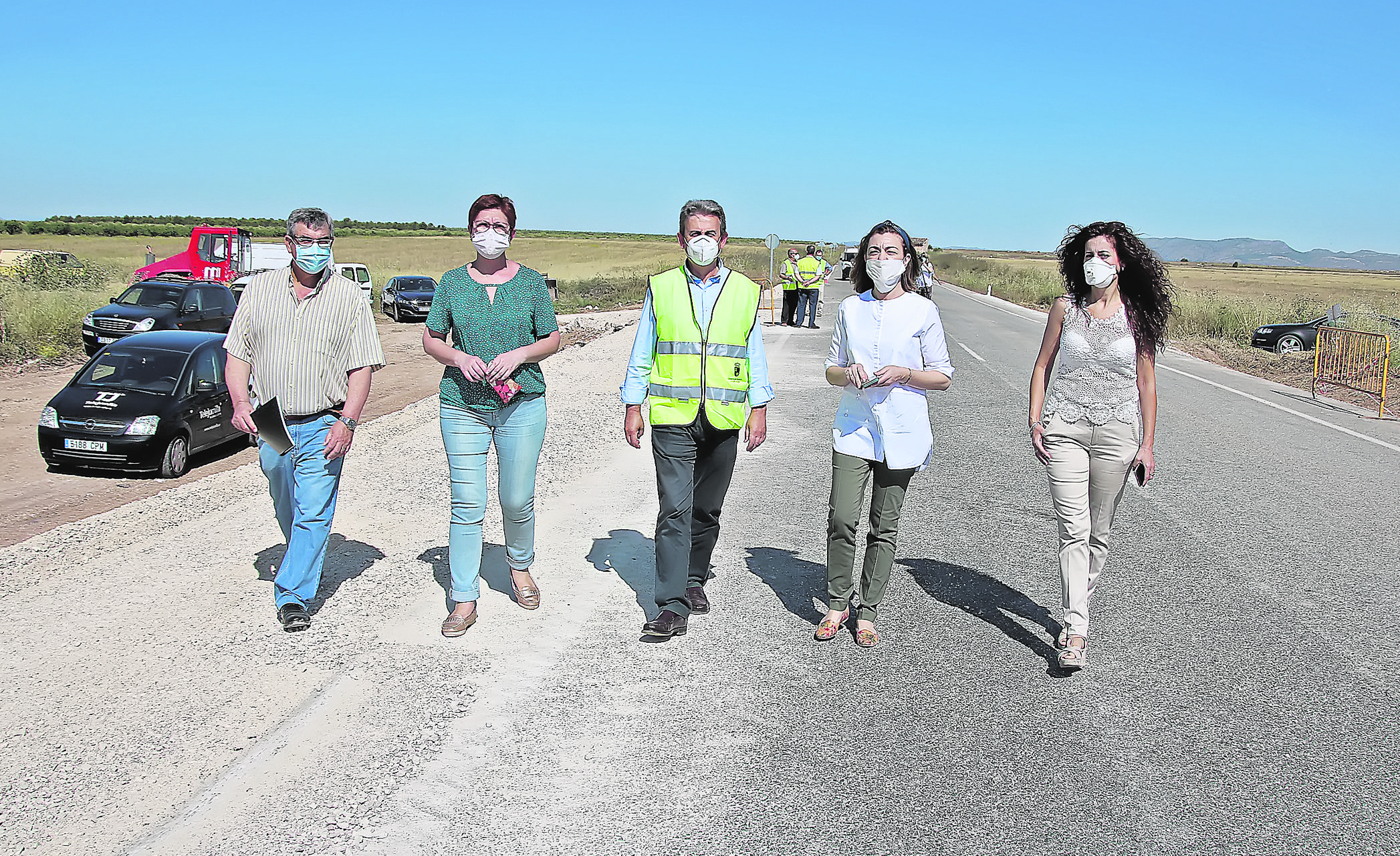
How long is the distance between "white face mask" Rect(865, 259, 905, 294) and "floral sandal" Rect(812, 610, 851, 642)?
1.57 metres

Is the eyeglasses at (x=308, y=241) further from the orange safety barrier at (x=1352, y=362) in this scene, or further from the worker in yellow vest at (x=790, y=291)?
the worker in yellow vest at (x=790, y=291)

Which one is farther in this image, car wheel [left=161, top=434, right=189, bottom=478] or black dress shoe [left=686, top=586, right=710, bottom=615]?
car wheel [left=161, top=434, right=189, bottom=478]

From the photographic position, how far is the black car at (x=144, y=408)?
39.1 ft

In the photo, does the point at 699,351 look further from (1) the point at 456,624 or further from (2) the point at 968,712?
(2) the point at 968,712

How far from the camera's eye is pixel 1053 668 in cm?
479

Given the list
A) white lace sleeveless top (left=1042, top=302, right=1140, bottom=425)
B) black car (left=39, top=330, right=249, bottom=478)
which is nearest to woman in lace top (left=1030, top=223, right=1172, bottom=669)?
white lace sleeveless top (left=1042, top=302, right=1140, bottom=425)

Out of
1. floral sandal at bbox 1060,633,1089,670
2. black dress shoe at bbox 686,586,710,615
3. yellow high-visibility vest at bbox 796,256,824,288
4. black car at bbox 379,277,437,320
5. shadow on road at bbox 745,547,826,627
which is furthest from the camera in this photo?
black car at bbox 379,277,437,320

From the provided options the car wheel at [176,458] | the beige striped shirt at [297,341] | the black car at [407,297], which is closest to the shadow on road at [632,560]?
the beige striped shirt at [297,341]

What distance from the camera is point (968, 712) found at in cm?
431

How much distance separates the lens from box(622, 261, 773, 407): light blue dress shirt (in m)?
4.94

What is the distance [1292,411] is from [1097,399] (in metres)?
11.2

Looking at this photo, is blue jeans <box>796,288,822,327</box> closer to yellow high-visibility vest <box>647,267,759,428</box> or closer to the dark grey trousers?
the dark grey trousers

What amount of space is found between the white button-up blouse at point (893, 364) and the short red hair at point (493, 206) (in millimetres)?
1622

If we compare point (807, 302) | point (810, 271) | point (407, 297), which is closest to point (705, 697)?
point (810, 271)
